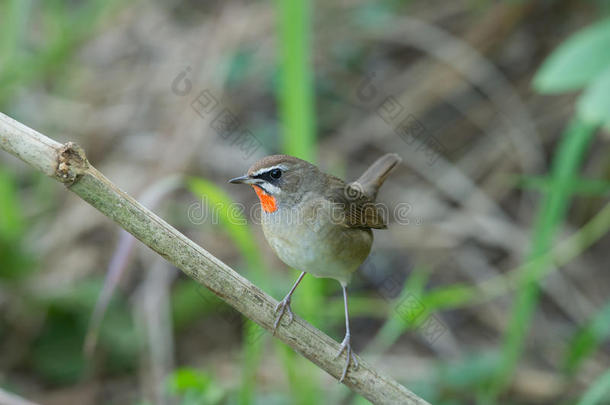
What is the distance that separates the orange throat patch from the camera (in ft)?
10.4

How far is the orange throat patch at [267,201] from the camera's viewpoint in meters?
3.16

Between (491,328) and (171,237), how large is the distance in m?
4.26

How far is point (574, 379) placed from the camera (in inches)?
192

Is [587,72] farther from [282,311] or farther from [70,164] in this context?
[70,164]

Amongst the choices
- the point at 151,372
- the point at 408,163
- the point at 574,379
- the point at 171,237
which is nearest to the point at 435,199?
the point at 408,163

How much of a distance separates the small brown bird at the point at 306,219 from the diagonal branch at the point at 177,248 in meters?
0.34

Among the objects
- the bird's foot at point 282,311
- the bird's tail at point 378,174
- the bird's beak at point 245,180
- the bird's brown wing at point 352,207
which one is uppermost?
the bird's tail at point 378,174

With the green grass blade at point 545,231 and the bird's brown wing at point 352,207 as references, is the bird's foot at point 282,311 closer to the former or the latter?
the bird's brown wing at point 352,207

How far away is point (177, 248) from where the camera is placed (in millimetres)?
2275

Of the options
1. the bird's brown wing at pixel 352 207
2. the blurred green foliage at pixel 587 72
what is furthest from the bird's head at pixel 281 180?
the blurred green foliage at pixel 587 72

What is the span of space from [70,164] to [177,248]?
477 millimetres

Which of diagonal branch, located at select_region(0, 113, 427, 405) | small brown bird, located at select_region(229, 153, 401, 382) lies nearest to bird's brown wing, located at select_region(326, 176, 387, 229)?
small brown bird, located at select_region(229, 153, 401, 382)

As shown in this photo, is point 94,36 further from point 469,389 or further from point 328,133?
point 469,389

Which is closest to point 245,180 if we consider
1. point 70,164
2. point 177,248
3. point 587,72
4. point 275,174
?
point 275,174
